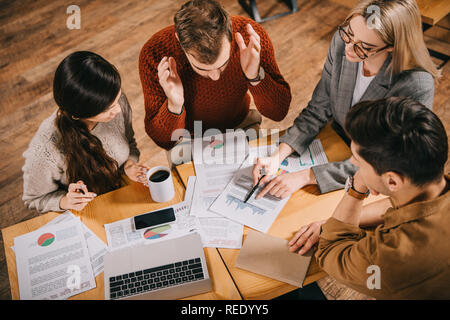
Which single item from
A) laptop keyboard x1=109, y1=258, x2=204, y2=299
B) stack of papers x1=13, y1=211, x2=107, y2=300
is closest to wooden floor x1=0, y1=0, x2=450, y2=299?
stack of papers x1=13, y1=211, x2=107, y2=300

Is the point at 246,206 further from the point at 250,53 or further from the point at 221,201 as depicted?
the point at 250,53

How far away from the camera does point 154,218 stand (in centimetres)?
124

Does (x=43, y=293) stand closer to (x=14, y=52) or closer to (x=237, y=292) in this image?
(x=237, y=292)

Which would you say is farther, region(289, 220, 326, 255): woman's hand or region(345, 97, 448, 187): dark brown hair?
region(289, 220, 326, 255): woman's hand

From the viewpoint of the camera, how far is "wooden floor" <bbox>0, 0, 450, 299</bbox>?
8.36 feet

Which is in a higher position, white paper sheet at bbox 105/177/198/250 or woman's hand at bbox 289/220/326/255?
woman's hand at bbox 289/220/326/255

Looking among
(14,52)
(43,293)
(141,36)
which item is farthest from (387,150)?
(14,52)

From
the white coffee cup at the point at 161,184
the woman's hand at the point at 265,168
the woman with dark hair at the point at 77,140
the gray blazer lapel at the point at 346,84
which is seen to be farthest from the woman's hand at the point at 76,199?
the gray blazer lapel at the point at 346,84

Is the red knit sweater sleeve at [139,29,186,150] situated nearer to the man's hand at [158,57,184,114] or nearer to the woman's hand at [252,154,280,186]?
the man's hand at [158,57,184,114]

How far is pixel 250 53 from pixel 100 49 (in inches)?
89.6

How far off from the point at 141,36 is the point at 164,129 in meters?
2.10

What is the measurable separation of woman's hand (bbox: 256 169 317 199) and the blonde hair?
0.52m

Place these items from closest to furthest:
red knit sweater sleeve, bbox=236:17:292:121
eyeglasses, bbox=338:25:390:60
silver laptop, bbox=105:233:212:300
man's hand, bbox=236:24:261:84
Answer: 1. silver laptop, bbox=105:233:212:300
2. eyeglasses, bbox=338:25:390:60
3. man's hand, bbox=236:24:261:84
4. red knit sweater sleeve, bbox=236:17:292:121

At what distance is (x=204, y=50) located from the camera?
122 cm
